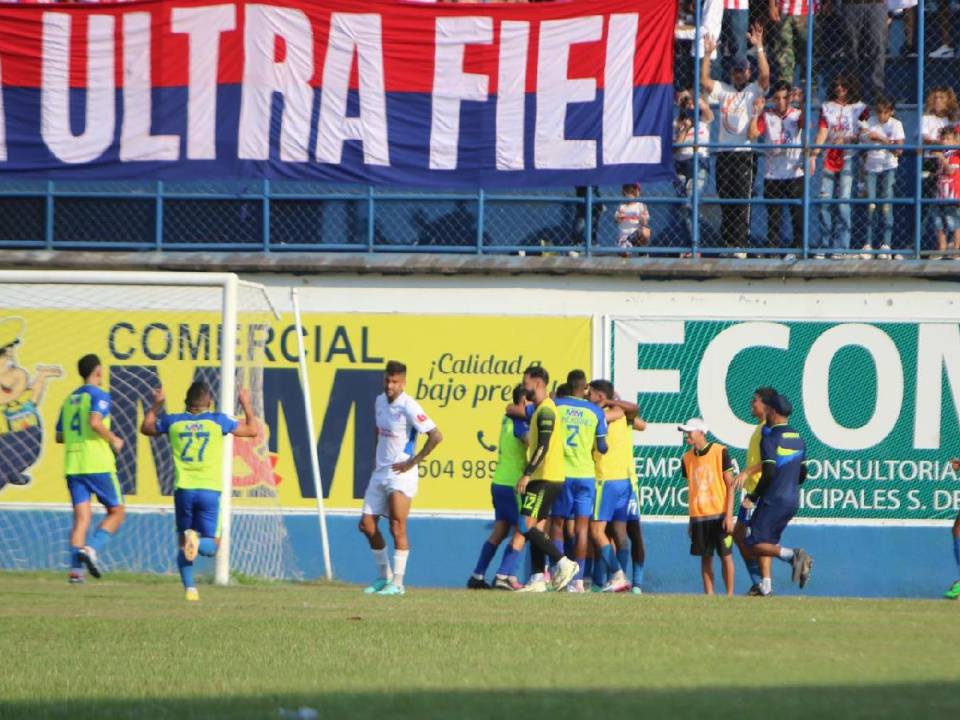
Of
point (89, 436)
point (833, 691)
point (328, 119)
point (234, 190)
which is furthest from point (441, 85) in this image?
point (833, 691)

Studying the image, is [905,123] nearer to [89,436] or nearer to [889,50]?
[889,50]

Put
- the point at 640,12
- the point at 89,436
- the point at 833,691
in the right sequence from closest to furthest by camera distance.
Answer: the point at 833,691 → the point at 89,436 → the point at 640,12

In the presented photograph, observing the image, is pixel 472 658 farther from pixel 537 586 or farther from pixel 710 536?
pixel 710 536

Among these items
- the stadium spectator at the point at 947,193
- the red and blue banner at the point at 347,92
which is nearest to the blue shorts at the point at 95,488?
the red and blue banner at the point at 347,92

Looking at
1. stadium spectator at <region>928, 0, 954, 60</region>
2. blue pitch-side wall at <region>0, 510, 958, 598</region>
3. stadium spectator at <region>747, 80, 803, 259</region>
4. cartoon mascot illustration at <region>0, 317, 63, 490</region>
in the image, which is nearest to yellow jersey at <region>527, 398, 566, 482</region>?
blue pitch-side wall at <region>0, 510, 958, 598</region>

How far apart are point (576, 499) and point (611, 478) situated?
732 millimetres

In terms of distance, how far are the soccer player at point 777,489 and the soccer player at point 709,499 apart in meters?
0.54

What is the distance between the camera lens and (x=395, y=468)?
14.3 meters

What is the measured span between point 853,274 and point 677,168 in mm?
2395

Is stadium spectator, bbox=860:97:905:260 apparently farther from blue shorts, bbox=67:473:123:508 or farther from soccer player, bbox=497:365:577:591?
blue shorts, bbox=67:473:123:508

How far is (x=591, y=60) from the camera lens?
17.7 m

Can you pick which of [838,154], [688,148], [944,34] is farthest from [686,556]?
[944,34]

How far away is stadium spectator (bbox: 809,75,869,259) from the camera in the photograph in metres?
18.6

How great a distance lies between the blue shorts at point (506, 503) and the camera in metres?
15.5
